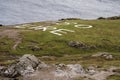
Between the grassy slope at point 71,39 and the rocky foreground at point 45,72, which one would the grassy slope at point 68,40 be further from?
the rocky foreground at point 45,72

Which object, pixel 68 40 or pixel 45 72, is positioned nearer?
pixel 45 72

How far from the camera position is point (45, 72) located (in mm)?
99125

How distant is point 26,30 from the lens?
168 metres

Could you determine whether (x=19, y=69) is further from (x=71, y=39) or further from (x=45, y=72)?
(x=71, y=39)

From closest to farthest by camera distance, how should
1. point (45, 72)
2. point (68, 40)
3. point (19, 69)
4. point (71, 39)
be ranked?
point (19, 69) → point (45, 72) → point (68, 40) → point (71, 39)

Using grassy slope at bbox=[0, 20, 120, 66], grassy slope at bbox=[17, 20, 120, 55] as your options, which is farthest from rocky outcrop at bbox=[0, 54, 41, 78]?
grassy slope at bbox=[17, 20, 120, 55]

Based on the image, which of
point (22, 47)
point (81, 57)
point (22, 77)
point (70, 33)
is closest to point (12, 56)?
point (22, 47)

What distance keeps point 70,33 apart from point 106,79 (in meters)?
71.8

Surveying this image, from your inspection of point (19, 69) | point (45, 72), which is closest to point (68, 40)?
point (45, 72)

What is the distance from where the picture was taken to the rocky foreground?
95938 millimetres

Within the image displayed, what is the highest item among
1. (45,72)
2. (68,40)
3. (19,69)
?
(19,69)

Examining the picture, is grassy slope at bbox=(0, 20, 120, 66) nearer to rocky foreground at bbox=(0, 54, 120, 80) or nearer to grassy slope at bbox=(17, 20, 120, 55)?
grassy slope at bbox=(17, 20, 120, 55)

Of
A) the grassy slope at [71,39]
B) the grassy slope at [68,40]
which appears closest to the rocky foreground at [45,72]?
the grassy slope at [68,40]

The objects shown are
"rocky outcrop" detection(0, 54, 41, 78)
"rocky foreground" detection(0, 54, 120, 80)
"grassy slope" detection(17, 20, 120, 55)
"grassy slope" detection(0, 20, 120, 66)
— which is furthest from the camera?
"grassy slope" detection(17, 20, 120, 55)
